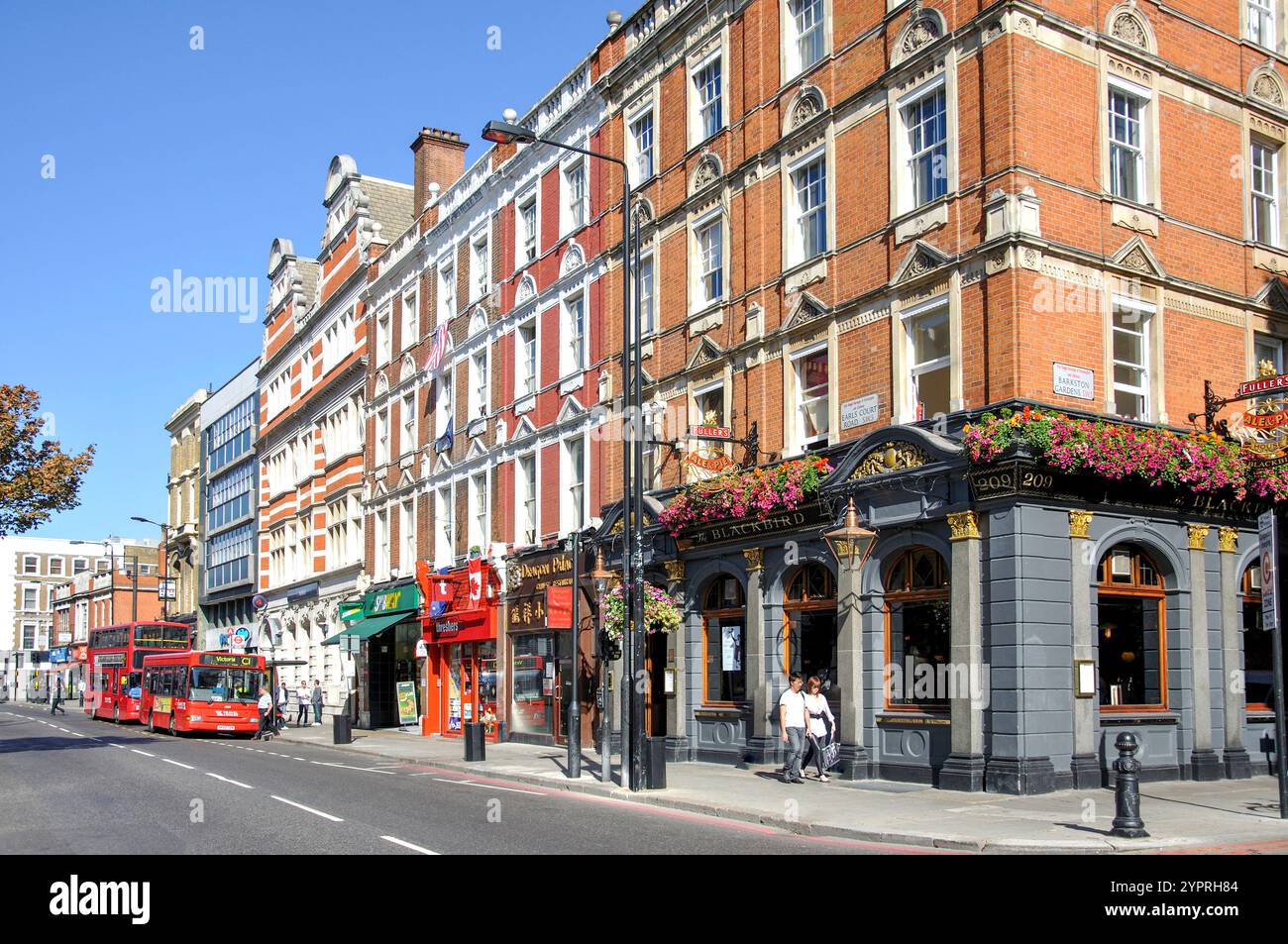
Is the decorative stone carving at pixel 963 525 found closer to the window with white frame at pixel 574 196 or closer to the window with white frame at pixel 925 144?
the window with white frame at pixel 925 144

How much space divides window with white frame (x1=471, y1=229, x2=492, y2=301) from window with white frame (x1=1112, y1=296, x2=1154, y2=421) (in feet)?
68.3

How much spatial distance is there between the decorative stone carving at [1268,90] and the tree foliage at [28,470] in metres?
26.0

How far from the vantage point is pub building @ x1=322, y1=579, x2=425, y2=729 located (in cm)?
4200

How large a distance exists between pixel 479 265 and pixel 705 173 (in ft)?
42.4

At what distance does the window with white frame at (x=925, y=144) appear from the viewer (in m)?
20.3

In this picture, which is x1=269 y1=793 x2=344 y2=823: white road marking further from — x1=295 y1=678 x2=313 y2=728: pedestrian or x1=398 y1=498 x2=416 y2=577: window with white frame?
x1=295 y1=678 x2=313 y2=728: pedestrian

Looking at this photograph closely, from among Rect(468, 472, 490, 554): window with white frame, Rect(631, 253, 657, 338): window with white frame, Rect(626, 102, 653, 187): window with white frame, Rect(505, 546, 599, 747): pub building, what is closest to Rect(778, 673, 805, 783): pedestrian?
Rect(505, 546, 599, 747): pub building

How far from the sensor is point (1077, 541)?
18.7 m

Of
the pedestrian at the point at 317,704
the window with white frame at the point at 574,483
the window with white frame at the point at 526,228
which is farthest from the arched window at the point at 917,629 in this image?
the pedestrian at the point at 317,704

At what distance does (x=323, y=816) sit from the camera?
16.2 metres

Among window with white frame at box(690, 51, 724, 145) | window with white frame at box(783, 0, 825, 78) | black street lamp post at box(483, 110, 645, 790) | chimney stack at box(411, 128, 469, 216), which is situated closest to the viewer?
black street lamp post at box(483, 110, 645, 790)

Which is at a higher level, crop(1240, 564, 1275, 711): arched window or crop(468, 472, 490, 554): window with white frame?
crop(468, 472, 490, 554): window with white frame

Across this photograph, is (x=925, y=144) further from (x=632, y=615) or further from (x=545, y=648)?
(x=545, y=648)
